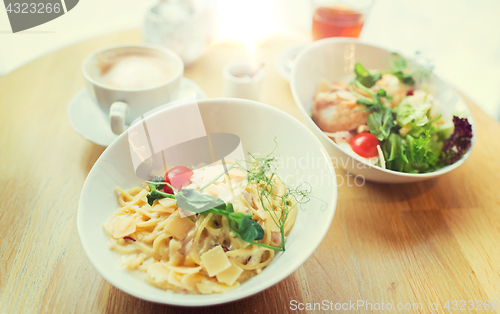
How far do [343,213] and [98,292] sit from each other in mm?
916

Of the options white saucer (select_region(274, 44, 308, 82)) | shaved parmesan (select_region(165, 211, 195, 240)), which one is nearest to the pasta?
shaved parmesan (select_region(165, 211, 195, 240))

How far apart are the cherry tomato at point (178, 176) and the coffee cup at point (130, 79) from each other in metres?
0.33

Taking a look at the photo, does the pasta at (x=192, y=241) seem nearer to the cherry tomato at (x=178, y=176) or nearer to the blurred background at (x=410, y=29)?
the cherry tomato at (x=178, y=176)

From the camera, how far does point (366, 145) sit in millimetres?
1459

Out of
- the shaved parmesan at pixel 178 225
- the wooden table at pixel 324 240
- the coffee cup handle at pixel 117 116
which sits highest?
the coffee cup handle at pixel 117 116

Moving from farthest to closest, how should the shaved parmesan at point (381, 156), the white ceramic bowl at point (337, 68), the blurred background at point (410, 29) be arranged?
the blurred background at point (410, 29) → the white ceramic bowl at point (337, 68) → the shaved parmesan at point (381, 156)

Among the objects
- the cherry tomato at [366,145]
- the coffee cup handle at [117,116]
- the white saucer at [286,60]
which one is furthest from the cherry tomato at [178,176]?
the white saucer at [286,60]

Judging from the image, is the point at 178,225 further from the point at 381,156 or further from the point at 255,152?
the point at 381,156

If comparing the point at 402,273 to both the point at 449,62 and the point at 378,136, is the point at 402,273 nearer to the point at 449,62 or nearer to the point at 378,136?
the point at 378,136

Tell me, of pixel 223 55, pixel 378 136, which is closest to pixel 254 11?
pixel 223 55

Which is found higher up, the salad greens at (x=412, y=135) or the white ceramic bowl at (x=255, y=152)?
the white ceramic bowl at (x=255, y=152)

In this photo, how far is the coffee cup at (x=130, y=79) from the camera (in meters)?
1.36

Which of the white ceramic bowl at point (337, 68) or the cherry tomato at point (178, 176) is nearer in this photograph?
the cherry tomato at point (178, 176)

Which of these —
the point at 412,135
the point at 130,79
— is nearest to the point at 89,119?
the point at 130,79
